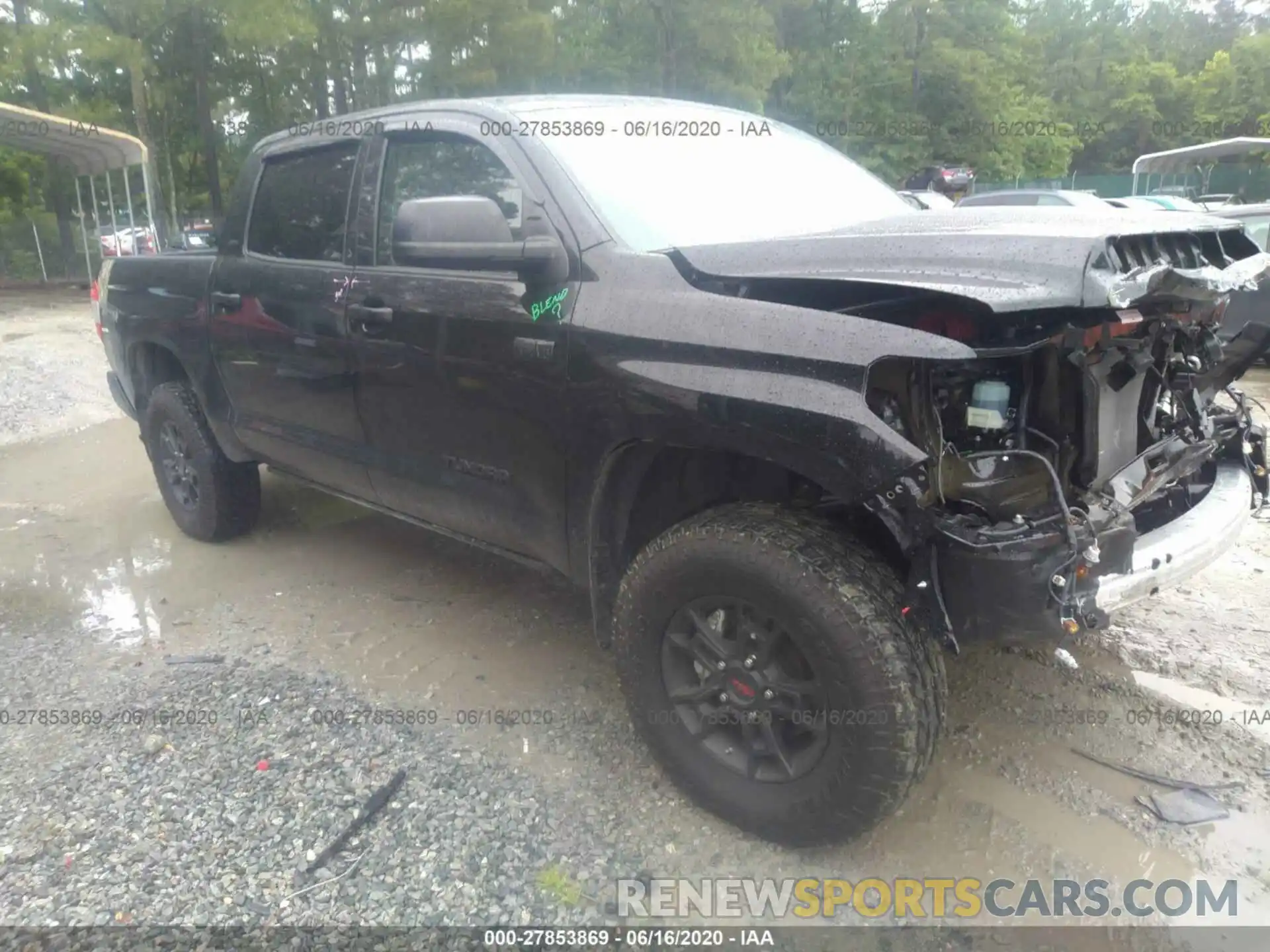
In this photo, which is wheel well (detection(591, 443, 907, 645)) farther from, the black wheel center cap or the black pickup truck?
the black wheel center cap

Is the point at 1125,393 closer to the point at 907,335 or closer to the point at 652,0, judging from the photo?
the point at 907,335

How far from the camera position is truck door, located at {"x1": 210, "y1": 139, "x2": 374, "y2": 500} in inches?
134

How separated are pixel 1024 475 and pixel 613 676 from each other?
1.72 m

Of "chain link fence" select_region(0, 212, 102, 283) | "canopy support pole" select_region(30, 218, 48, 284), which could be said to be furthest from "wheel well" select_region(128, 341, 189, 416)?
"canopy support pole" select_region(30, 218, 48, 284)

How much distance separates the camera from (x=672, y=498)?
8.72ft

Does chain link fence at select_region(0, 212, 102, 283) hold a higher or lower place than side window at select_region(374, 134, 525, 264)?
lower

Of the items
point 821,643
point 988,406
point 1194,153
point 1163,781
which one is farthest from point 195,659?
point 1194,153

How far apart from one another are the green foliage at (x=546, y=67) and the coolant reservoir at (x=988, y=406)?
14.7m

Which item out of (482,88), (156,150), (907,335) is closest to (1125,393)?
(907,335)

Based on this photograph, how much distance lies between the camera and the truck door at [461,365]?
8.86 ft

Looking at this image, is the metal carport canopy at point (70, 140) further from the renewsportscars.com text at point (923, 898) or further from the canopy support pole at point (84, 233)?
the renewsportscars.com text at point (923, 898)

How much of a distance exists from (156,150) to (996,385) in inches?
826

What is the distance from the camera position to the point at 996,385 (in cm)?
211

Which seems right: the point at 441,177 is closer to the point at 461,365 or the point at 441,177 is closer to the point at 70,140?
the point at 461,365
